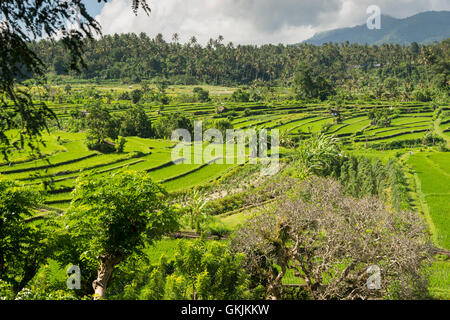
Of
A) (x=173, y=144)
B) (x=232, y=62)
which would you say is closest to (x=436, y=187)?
(x=173, y=144)

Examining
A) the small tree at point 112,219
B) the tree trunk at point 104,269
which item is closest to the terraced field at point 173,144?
the small tree at point 112,219

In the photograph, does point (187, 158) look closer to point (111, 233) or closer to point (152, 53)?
point (111, 233)

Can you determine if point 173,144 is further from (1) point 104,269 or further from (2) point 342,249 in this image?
(2) point 342,249

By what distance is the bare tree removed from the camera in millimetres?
9258

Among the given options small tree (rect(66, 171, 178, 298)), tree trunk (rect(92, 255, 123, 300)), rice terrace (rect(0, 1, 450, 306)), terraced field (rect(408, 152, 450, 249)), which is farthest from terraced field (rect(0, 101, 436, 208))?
→ terraced field (rect(408, 152, 450, 249))

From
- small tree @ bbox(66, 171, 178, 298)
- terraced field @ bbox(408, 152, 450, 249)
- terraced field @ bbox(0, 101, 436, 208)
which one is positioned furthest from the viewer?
terraced field @ bbox(0, 101, 436, 208)

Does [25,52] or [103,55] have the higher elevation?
[103,55]

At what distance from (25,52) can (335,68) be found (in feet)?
352

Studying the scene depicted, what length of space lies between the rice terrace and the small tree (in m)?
0.04

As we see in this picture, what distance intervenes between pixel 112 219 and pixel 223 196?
52.7 ft

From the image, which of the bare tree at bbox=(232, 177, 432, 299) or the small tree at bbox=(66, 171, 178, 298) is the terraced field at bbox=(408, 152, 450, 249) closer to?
the bare tree at bbox=(232, 177, 432, 299)

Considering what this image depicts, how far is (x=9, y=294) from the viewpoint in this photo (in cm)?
593
